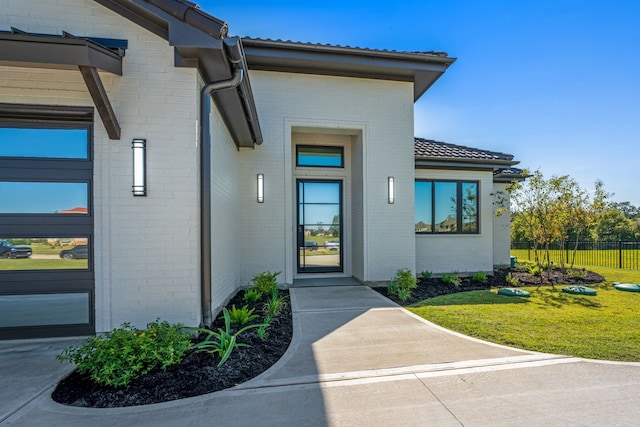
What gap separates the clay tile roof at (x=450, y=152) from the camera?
9.31m

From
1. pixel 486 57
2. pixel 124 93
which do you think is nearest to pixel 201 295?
pixel 124 93

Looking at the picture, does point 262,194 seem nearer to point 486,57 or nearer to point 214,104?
point 214,104

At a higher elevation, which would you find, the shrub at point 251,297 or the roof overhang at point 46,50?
the roof overhang at point 46,50

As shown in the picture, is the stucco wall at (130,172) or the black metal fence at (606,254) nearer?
the stucco wall at (130,172)

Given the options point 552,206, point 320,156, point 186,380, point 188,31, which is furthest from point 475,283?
point 188,31

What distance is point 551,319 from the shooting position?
5070mm

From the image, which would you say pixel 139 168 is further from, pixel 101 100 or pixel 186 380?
pixel 186 380

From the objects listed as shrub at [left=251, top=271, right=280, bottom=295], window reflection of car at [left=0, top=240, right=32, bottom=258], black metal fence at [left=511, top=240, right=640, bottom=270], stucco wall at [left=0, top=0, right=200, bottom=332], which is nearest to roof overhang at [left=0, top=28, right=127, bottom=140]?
stucco wall at [left=0, top=0, right=200, bottom=332]

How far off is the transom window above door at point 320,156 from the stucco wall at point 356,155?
751 millimetres

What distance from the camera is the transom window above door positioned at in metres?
8.96

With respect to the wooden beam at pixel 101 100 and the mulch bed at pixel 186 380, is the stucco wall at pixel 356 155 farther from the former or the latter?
the wooden beam at pixel 101 100

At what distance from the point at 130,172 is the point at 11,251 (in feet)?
6.24

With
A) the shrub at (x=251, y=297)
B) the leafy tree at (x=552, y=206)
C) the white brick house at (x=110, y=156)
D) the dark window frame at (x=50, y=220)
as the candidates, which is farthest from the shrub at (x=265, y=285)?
the leafy tree at (x=552, y=206)

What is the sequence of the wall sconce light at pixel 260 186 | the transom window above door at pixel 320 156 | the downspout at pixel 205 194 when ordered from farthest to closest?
the transom window above door at pixel 320 156 < the wall sconce light at pixel 260 186 < the downspout at pixel 205 194
